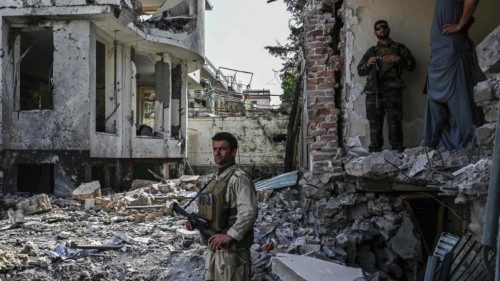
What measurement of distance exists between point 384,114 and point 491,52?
301 cm

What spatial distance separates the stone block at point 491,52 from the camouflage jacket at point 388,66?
2822 mm

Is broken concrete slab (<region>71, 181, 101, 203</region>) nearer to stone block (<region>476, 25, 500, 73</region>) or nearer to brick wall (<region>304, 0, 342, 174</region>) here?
brick wall (<region>304, 0, 342, 174</region>)

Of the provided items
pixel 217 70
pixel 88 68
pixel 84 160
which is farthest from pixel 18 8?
pixel 217 70

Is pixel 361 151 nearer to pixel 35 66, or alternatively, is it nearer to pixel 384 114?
pixel 384 114

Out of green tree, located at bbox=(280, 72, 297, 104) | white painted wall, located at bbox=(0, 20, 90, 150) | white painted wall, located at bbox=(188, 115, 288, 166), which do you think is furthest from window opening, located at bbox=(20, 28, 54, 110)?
green tree, located at bbox=(280, 72, 297, 104)

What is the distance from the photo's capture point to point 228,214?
314 centimetres

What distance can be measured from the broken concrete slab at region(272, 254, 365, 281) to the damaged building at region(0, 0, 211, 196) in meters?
7.50

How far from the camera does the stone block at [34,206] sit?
27.3ft

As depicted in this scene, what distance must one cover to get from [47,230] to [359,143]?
5.07m

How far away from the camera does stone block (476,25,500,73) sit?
2.18 m

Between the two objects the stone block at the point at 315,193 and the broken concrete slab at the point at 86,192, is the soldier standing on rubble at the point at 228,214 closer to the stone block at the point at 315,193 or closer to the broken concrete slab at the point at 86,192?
the stone block at the point at 315,193

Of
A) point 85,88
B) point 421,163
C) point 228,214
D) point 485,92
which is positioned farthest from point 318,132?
point 85,88

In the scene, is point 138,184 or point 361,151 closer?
point 361,151

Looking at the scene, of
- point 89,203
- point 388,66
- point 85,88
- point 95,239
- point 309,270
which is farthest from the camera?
point 85,88
